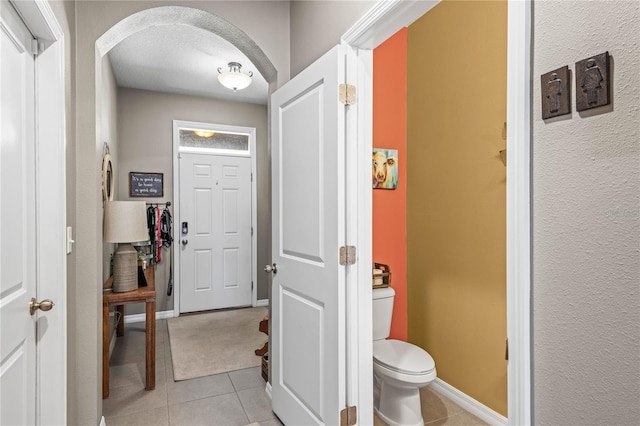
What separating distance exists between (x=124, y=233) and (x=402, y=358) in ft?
6.39

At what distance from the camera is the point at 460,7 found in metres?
2.38

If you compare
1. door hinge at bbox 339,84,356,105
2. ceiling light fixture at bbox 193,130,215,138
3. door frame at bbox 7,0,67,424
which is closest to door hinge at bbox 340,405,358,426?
door frame at bbox 7,0,67,424

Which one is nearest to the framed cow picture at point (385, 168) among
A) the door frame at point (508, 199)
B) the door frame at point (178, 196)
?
the door frame at point (508, 199)

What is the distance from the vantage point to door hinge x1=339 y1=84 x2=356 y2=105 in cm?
167

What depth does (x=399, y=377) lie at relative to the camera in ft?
6.59

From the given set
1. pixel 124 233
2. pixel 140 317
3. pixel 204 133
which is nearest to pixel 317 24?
pixel 124 233

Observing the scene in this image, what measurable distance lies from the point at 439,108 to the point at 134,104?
353 cm

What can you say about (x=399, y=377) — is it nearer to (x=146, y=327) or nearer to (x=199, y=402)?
(x=199, y=402)

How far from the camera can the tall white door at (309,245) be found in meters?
1.68

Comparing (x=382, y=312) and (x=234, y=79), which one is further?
(x=234, y=79)

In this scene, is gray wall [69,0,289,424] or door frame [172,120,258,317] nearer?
gray wall [69,0,289,424]

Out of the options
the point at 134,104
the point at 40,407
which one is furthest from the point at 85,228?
the point at 134,104

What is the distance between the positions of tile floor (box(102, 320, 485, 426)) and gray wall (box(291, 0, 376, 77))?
7.24 ft

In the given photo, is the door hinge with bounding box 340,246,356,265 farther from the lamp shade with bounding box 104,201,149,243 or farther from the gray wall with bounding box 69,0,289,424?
the lamp shade with bounding box 104,201,149,243
